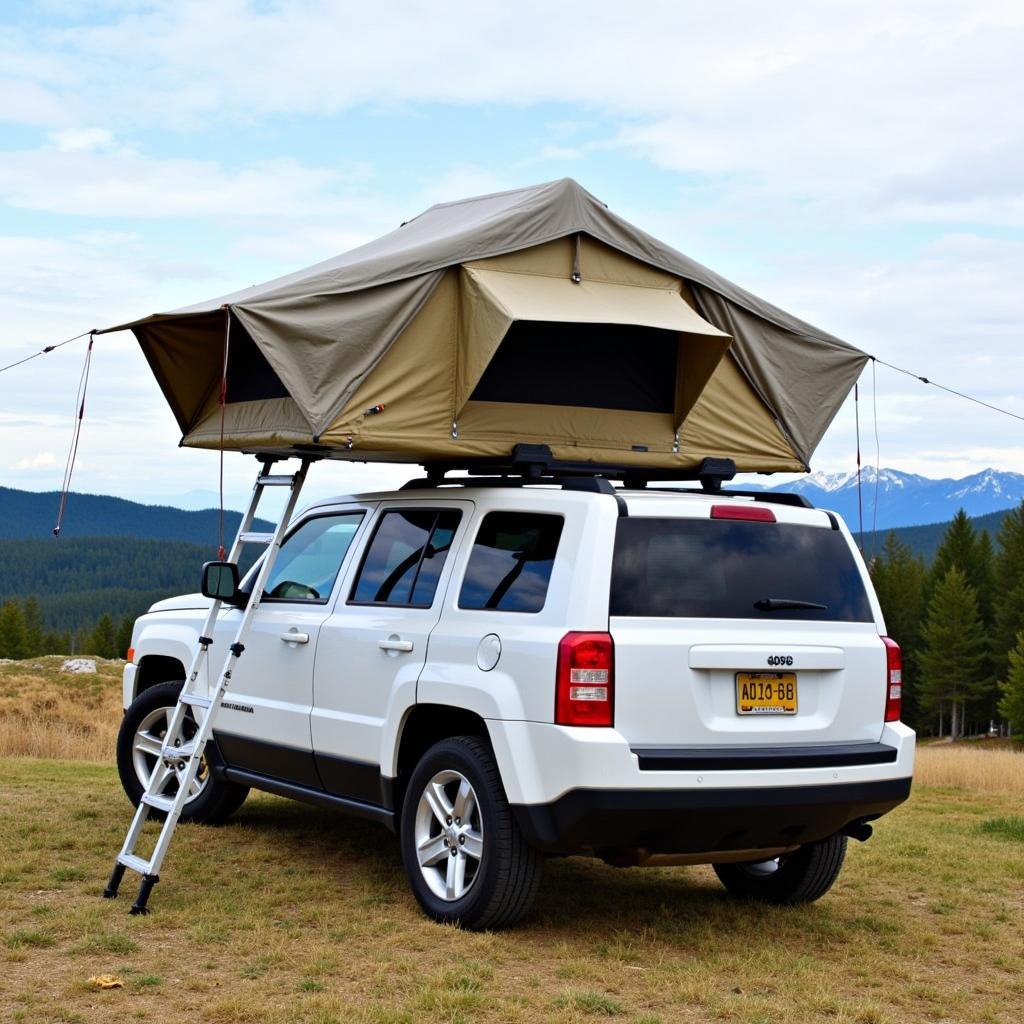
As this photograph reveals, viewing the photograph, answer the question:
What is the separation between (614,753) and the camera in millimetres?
5645

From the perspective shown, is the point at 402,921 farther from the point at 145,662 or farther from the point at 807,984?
the point at 145,662

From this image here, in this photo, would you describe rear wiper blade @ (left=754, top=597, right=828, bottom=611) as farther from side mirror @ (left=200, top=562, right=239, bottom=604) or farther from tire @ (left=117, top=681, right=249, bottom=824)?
tire @ (left=117, top=681, right=249, bottom=824)

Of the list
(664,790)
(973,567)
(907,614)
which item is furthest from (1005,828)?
(907,614)

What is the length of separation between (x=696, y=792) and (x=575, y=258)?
308cm

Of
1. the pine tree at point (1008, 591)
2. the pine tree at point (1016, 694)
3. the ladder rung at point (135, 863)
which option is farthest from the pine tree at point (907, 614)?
the ladder rung at point (135, 863)

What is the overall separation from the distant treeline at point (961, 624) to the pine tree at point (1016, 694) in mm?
151

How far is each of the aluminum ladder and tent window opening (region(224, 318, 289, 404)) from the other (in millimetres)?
393

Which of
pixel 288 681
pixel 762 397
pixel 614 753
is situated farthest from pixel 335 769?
pixel 762 397

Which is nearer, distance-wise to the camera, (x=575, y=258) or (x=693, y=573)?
(x=693, y=573)

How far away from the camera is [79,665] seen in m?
36.0

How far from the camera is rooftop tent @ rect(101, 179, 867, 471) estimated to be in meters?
6.84

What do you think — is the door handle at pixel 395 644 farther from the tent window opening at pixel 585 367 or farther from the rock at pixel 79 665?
the rock at pixel 79 665

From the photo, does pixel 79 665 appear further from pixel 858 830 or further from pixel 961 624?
pixel 961 624

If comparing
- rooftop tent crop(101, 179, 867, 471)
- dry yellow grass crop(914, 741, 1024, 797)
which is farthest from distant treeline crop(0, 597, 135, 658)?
rooftop tent crop(101, 179, 867, 471)
